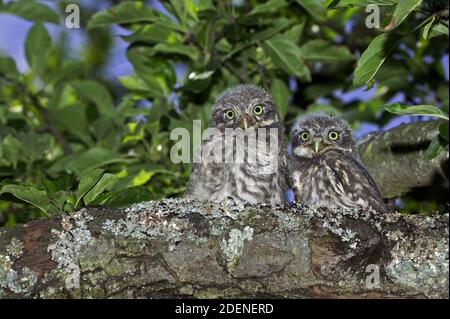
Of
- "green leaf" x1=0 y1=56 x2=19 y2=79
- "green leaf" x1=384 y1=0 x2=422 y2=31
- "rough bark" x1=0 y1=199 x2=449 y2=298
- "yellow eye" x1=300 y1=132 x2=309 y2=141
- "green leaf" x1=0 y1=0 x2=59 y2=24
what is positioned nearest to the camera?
"green leaf" x1=384 y1=0 x2=422 y2=31

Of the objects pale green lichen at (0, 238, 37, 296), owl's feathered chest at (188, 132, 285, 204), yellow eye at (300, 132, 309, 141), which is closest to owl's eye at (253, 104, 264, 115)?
yellow eye at (300, 132, 309, 141)

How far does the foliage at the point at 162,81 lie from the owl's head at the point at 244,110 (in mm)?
222

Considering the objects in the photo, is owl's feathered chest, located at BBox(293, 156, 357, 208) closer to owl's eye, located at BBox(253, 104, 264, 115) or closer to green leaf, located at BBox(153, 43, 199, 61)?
owl's eye, located at BBox(253, 104, 264, 115)

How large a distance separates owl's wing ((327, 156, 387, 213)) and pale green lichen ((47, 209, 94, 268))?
2231mm

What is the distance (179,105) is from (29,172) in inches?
56.4

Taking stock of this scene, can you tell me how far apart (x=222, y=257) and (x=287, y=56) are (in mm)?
2692

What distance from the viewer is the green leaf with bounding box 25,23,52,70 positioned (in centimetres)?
694

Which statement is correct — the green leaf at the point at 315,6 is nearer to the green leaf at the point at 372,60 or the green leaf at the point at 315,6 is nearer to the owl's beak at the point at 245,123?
the owl's beak at the point at 245,123

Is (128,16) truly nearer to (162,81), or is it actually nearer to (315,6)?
(162,81)

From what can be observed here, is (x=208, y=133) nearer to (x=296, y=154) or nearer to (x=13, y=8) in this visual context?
(x=296, y=154)

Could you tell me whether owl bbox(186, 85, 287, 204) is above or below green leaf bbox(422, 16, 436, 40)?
below

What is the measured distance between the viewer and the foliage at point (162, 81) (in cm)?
630

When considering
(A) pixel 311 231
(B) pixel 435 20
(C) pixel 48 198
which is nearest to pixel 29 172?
(C) pixel 48 198

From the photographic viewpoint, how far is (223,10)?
6.41 metres
